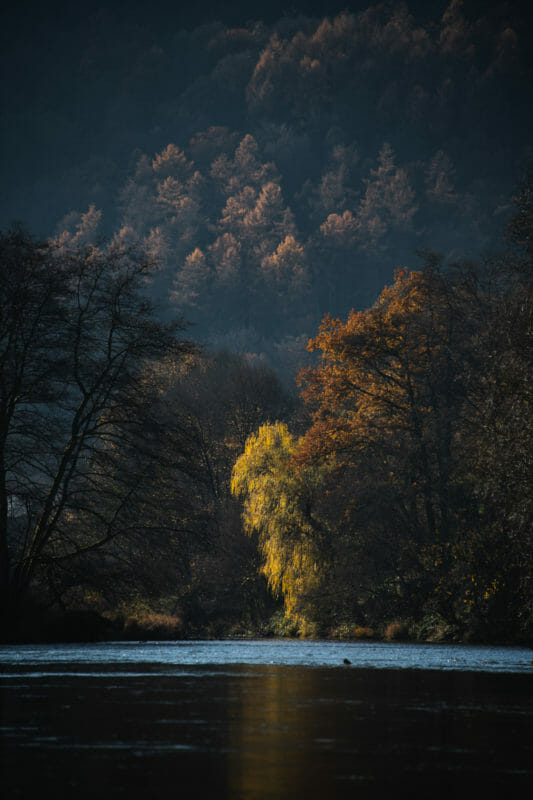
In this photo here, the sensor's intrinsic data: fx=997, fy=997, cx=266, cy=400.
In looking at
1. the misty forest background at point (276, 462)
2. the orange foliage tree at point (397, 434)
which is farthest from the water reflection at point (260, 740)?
the orange foliage tree at point (397, 434)

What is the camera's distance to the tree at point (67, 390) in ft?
84.1

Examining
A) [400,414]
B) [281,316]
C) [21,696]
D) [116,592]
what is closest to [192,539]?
[116,592]

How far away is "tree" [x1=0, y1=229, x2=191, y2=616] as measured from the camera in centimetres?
2564

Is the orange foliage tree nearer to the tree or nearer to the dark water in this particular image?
the tree

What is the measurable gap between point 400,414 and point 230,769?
33810 millimetres

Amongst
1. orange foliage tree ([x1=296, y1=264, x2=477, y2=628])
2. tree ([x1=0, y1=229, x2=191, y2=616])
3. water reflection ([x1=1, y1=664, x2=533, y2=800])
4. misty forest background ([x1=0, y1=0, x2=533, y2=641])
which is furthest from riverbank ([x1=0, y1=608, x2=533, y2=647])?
water reflection ([x1=1, y1=664, x2=533, y2=800])

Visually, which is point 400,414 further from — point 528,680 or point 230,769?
point 230,769

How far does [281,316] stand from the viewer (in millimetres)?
186375

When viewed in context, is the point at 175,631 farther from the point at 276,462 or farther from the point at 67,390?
the point at 67,390

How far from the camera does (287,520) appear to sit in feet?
137

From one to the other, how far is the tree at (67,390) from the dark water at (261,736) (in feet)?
42.7

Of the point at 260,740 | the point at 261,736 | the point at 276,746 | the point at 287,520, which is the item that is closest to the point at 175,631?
the point at 287,520

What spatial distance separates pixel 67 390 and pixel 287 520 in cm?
1696

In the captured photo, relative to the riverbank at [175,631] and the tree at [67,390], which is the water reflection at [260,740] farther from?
the tree at [67,390]
